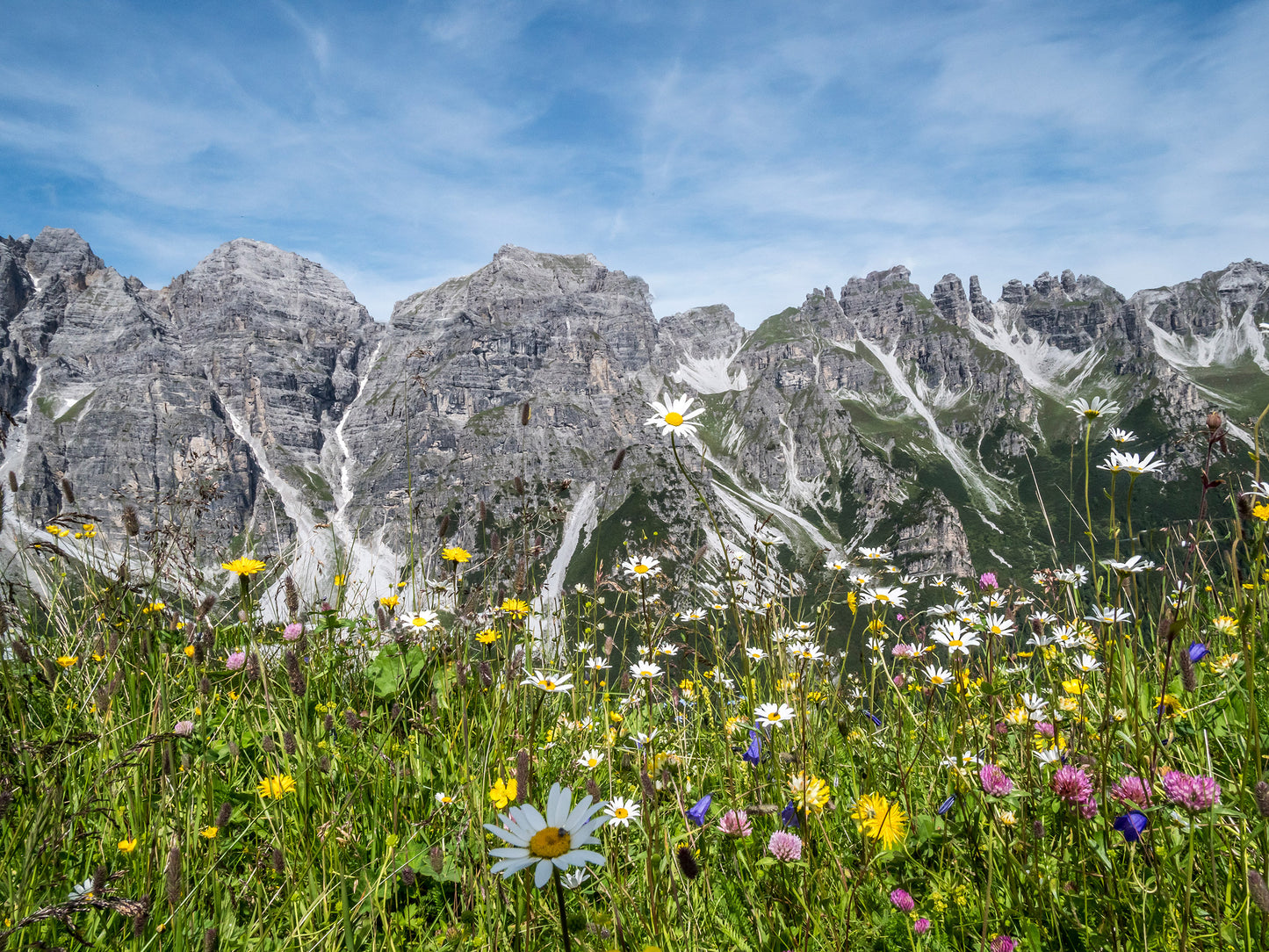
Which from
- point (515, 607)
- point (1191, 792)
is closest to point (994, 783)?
point (1191, 792)

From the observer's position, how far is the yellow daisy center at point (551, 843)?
1.11 metres

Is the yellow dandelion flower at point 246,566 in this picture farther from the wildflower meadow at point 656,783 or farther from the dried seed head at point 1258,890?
the dried seed head at point 1258,890

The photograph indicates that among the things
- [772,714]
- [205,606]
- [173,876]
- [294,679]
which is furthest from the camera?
[205,606]

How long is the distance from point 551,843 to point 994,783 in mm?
1213

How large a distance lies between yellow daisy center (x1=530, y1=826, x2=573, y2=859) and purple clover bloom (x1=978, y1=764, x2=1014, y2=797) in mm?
1141

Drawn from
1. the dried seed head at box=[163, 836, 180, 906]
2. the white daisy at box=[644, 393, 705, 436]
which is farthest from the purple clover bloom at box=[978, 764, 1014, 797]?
the dried seed head at box=[163, 836, 180, 906]

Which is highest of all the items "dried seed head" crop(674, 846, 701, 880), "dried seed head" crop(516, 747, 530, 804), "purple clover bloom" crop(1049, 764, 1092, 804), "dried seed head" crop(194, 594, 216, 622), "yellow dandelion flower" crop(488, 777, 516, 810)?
"dried seed head" crop(194, 594, 216, 622)

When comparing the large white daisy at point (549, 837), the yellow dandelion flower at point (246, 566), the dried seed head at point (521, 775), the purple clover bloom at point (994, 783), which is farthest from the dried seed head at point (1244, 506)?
the yellow dandelion flower at point (246, 566)

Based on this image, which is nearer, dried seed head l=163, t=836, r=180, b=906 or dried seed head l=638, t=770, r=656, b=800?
dried seed head l=163, t=836, r=180, b=906

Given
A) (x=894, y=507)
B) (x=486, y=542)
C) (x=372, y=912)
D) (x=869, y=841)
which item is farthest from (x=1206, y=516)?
(x=894, y=507)

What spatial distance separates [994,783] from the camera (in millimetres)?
1658

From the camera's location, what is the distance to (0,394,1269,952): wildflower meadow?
1658 millimetres

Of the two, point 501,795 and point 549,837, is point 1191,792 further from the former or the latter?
point 501,795

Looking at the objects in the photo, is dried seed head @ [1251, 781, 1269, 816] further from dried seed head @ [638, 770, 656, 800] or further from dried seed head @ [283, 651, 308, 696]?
dried seed head @ [283, 651, 308, 696]
